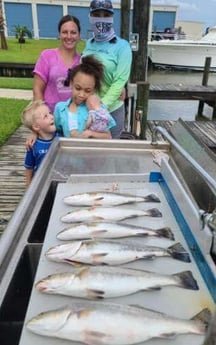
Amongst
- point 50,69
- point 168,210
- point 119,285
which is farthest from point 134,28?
point 119,285

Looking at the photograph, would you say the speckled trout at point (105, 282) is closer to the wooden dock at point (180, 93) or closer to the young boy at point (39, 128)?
the young boy at point (39, 128)

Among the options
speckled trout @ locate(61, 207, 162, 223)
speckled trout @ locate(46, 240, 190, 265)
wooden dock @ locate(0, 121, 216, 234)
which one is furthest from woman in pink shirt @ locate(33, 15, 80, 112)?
speckled trout @ locate(46, 240, 190, 265)

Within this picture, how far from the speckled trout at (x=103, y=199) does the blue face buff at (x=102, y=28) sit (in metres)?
1.96

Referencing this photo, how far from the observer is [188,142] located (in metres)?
2.26

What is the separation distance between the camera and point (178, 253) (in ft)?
4.63

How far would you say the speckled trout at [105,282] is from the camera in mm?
1213

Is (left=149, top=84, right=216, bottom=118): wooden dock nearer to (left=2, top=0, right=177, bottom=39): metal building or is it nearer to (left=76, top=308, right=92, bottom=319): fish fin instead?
(left=76, top=308, right=92, bottom=319): fish fin

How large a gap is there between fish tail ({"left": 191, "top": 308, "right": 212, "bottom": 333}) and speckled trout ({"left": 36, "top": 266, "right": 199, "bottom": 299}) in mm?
108

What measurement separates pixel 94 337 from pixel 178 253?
496 millimetres

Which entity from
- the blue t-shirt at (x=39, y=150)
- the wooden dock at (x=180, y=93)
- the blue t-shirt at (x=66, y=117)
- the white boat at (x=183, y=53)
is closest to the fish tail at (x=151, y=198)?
the blue t-shirt at (x=66, y=117)

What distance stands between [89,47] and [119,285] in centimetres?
269

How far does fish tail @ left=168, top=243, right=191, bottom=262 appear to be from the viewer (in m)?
1.38

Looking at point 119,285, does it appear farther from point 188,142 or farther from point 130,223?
point 188,142

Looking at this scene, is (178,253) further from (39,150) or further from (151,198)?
(39,150)
